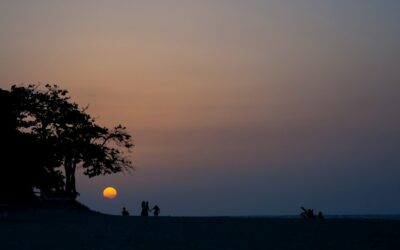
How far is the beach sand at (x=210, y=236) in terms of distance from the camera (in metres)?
27.6

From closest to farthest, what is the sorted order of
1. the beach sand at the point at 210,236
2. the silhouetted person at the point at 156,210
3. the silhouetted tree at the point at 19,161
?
the beach sand at the point at 210,236, the silhouetted tree at the point at 19,161, the silhouetted person at the point at 156,210

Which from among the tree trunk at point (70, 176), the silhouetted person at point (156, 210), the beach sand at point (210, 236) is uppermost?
the tree trunk at point (70, 176)

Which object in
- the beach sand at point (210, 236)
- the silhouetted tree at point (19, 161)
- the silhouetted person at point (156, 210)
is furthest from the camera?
the silhouetted person at point (156, 210)

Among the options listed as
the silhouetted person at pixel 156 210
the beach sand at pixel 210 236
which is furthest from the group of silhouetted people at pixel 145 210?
the beach sand at pixel 210 236

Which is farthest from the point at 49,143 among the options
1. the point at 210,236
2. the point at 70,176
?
the point at 210,236

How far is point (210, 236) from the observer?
3216 cm

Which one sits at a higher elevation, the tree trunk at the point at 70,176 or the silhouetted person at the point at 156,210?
the tree trunk at the point at 70,176

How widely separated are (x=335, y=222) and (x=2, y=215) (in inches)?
854

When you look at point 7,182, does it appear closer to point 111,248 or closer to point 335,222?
point 335,222

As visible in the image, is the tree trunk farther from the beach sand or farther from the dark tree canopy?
the beach sand

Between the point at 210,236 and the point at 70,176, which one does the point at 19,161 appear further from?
the point at 210,236

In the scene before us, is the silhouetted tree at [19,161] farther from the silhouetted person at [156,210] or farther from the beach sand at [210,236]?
the beach sand at [210,236]

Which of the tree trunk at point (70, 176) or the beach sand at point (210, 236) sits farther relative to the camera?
the tree trunk at point (70, 176)

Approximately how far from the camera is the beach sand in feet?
90.4
